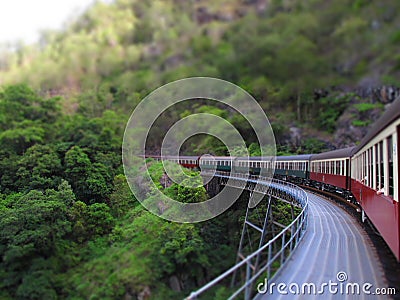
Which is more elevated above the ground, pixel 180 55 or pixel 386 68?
pixel 180 55

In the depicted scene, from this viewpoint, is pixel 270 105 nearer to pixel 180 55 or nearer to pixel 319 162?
pixel 180 55

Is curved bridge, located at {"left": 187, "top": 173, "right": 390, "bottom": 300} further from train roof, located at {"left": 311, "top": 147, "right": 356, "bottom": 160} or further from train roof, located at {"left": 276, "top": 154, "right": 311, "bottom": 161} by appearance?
train roof, located at {"left": 276, "top": 154, "right": 311, "bottom": 161}

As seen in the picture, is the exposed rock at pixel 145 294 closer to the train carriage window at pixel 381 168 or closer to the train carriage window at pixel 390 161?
the train carriage window at pixel 381 168

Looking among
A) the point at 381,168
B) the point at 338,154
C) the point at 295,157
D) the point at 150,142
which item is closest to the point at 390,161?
the point at 381,168

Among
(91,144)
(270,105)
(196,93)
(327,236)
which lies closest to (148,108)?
(196,93)

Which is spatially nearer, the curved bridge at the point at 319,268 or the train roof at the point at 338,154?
the curved bridge at the point at 319,268

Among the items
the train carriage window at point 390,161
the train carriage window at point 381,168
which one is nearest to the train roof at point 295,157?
the train carriage window at point 381,168
